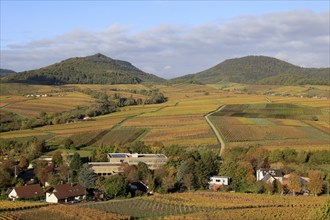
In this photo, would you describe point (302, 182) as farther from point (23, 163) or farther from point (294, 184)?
point (23, 163)

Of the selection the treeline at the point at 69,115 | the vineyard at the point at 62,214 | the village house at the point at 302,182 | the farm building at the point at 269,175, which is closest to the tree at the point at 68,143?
the treeline at the point at 69,115

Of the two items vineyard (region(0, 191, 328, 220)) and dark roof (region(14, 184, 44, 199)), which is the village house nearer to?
vineyard (region(0, 191, 328, 220))

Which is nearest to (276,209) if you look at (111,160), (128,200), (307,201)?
(307,201)

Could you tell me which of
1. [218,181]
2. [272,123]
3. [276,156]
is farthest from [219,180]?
[272,123]

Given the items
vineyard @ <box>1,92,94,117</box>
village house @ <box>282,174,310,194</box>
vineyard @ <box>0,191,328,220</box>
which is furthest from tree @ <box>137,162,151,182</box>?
vineyard @ <box>1,92,94,117</box>

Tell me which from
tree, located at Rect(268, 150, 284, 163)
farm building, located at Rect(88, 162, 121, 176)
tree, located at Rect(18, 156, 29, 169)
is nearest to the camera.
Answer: farm building, located at Rect(88, 162, 121, 176)

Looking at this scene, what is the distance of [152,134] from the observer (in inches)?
2630

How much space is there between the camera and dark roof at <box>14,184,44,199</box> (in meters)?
39.8

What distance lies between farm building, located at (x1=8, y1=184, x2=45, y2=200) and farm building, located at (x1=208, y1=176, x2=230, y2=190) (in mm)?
15721

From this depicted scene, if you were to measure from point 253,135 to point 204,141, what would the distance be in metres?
7.92

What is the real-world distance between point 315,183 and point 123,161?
68.1 feet

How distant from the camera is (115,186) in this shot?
39781 mm

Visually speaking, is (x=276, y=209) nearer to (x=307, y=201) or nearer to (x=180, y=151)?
(x=307, y=201)

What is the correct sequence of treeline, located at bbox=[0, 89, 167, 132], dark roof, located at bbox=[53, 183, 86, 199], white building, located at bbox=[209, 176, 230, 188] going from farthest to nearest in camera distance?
treeline, located at bbox=[0, 89, 167, 132], white building, located at bbox=[209, 176, 230, 188], dark roof, located at bbox=[53, 183, 86, 199]
